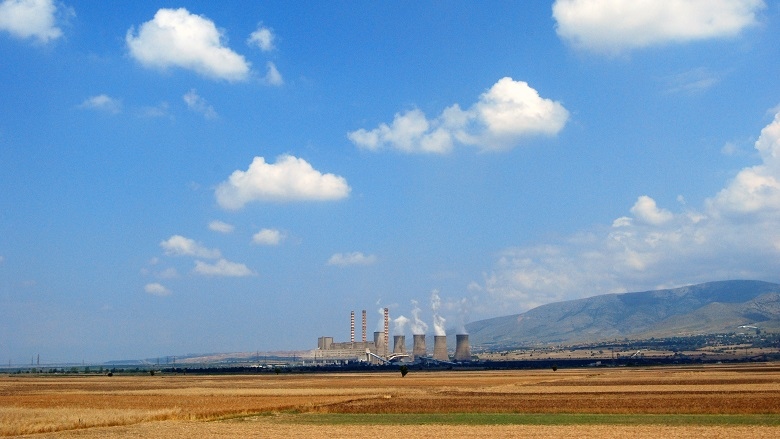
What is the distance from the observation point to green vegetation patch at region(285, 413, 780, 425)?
38938 mm

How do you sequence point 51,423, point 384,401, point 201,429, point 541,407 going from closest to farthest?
point 201,429
point 51,423
point 541,407
point 384,401

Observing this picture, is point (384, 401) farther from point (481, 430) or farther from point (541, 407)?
point (481, 430)

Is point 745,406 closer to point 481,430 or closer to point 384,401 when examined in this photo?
point 481,430

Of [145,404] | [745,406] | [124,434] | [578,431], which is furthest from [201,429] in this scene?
[745,406]

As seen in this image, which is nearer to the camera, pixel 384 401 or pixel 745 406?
pixel 745 406

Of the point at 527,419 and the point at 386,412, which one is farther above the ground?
the point at 386,412

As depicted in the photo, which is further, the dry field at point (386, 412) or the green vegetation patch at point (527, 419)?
the green vegetation patch at point (527, 419)

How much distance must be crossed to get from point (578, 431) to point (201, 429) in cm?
1798

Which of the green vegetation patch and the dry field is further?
the green vegetation patch

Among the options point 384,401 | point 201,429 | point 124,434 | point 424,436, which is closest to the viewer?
Answer: point 424,436

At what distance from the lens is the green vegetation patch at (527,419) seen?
128 feet

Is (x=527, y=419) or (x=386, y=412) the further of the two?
(x=386, y=412)

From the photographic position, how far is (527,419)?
4234 centimetres

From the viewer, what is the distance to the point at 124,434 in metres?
36.4
